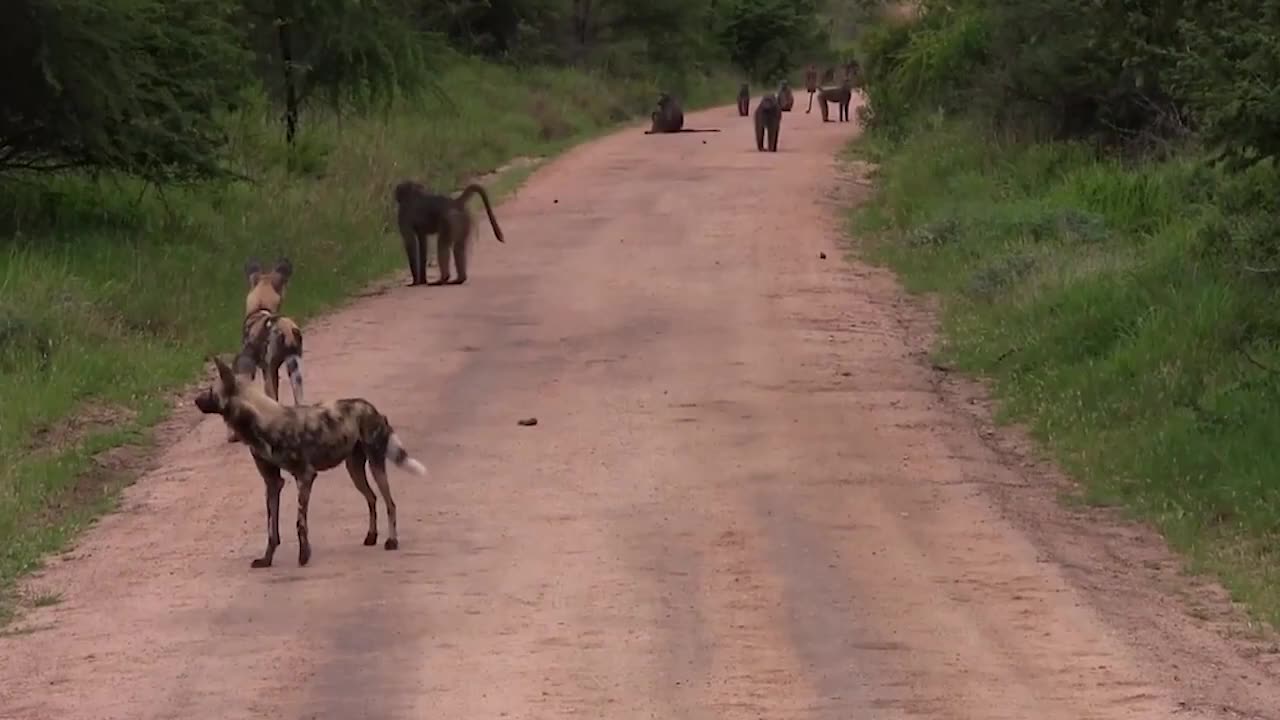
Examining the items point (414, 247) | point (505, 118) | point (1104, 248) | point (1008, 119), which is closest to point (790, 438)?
point (1104, 248)

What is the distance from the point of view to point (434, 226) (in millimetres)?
18094

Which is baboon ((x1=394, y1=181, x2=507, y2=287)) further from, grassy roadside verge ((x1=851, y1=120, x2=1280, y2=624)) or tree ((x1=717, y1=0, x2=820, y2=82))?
tree ((x1=717, y1=0, x2=820, y2=82))

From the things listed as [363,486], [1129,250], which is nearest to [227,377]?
[363,486]

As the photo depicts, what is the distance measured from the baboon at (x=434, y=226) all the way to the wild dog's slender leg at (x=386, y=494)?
906 centimetres

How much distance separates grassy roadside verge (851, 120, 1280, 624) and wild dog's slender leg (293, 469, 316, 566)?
3.99 metres

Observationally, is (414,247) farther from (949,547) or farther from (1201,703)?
(1201,703)

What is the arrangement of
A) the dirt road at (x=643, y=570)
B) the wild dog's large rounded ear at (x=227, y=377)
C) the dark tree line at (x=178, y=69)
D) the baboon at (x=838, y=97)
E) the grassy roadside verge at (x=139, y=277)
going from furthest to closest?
the baboon at (x=838, y=97) → the dark tree line at (x=178, y=69) → the grassy roadside verge at (x=139, y=277) → the wild dog's large rounded ear at (x=227, y=377) → the dirt road at (x=643, y=570)

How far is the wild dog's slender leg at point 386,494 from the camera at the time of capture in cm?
897

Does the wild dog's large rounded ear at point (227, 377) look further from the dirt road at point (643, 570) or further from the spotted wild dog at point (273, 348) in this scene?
the spotted wild dog at point (273, 348)

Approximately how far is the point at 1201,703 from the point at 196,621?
382 centimetres

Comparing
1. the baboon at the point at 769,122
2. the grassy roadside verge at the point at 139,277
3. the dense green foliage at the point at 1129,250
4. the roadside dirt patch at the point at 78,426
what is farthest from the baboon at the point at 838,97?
the roadside dirt patch at the point at 78,426

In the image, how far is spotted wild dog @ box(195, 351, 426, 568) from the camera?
340 inches

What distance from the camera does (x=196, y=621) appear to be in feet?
25.9

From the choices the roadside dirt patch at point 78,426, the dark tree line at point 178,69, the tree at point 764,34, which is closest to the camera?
the roadside dirt patch at point 78,426
